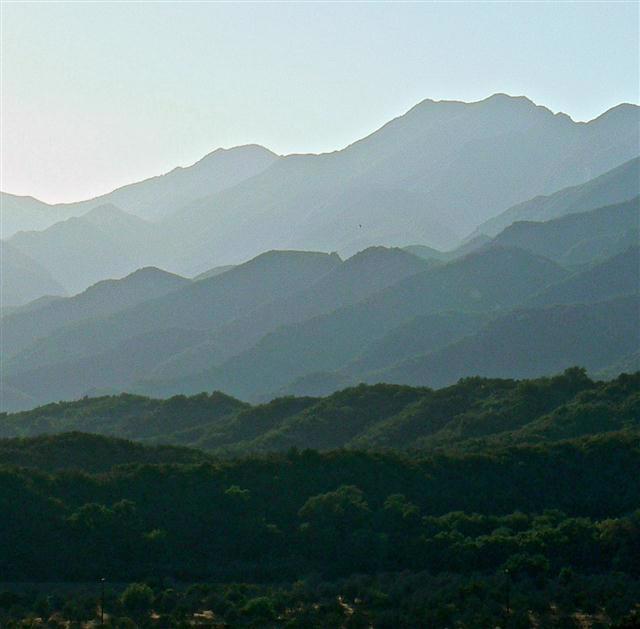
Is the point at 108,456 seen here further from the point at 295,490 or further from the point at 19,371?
the point at 19,371

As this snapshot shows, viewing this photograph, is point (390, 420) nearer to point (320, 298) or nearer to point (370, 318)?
point (370, 318)

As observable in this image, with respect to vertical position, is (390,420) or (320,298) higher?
(320,298)

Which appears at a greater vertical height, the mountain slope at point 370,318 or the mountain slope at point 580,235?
the mountain slope at point 580,235

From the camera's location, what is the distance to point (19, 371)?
623 ft

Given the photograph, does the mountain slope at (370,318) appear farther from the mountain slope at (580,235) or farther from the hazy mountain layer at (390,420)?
the hazy mountain layer at (390,420)

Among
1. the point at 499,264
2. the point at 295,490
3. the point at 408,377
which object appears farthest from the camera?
the point at 499,264

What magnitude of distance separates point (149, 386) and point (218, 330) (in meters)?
25.5

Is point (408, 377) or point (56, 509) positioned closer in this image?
Result: point (56, 509)

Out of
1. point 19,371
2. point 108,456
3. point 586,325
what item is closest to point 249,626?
point 108,456

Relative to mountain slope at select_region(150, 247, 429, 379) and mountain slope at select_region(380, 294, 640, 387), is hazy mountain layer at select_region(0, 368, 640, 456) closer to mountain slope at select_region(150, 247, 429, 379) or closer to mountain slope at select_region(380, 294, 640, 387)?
mountain slope at select_region(380, 294, 640, 387)

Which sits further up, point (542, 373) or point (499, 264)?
point (499, 264)

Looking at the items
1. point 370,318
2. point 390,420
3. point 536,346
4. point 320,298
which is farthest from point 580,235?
point 390,420

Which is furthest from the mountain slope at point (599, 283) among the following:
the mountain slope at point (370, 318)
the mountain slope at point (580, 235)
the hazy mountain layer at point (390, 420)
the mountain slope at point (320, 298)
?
the hazy mountain layer at point (390, 420)

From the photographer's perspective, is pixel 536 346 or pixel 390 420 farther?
pixel 536 346
